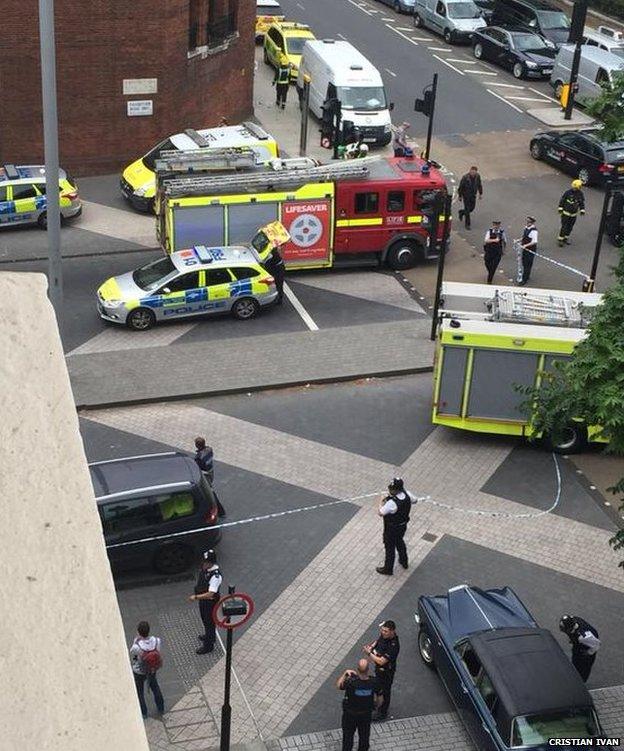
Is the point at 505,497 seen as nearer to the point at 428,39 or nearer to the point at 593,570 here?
the point at 593,570

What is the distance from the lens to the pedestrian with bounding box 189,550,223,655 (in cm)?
1316

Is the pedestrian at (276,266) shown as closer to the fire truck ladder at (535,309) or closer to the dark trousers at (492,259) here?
the dark trousers at (492,259)

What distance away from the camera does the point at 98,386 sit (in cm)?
1959

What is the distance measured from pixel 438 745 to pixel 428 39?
3648 cm

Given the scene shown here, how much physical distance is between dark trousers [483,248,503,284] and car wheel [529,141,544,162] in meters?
9.10

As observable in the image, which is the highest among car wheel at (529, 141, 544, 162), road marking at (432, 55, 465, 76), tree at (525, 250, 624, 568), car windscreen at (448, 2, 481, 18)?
tree at (525, 250, 624, 568)

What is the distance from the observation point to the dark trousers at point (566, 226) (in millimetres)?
26016

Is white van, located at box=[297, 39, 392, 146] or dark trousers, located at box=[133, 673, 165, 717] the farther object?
white van, located at box=[297, 39, 392, 146]

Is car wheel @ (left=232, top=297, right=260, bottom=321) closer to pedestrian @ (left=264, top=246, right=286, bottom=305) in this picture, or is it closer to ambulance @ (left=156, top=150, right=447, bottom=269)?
pedestrian @ (left=264, top=246, right=286, bottom=305)

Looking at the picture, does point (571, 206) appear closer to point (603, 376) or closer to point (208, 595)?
point (603, 376)

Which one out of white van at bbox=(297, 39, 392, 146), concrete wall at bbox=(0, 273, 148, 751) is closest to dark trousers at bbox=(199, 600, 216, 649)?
concrete wall at bbox=(0, 273, 148, 751)

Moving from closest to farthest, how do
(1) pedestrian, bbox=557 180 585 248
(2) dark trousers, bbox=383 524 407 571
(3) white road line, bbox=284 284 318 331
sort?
(2) dark trousers, bbox=383 524 407 571
(3) white road line, bbox=284 284 318 331
(1) pedestrian, bbox=557 180 585 248

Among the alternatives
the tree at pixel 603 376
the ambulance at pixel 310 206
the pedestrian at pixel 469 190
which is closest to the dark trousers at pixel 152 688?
the tree at pixel 603 376

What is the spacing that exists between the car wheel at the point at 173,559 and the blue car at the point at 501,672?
3035 mm
